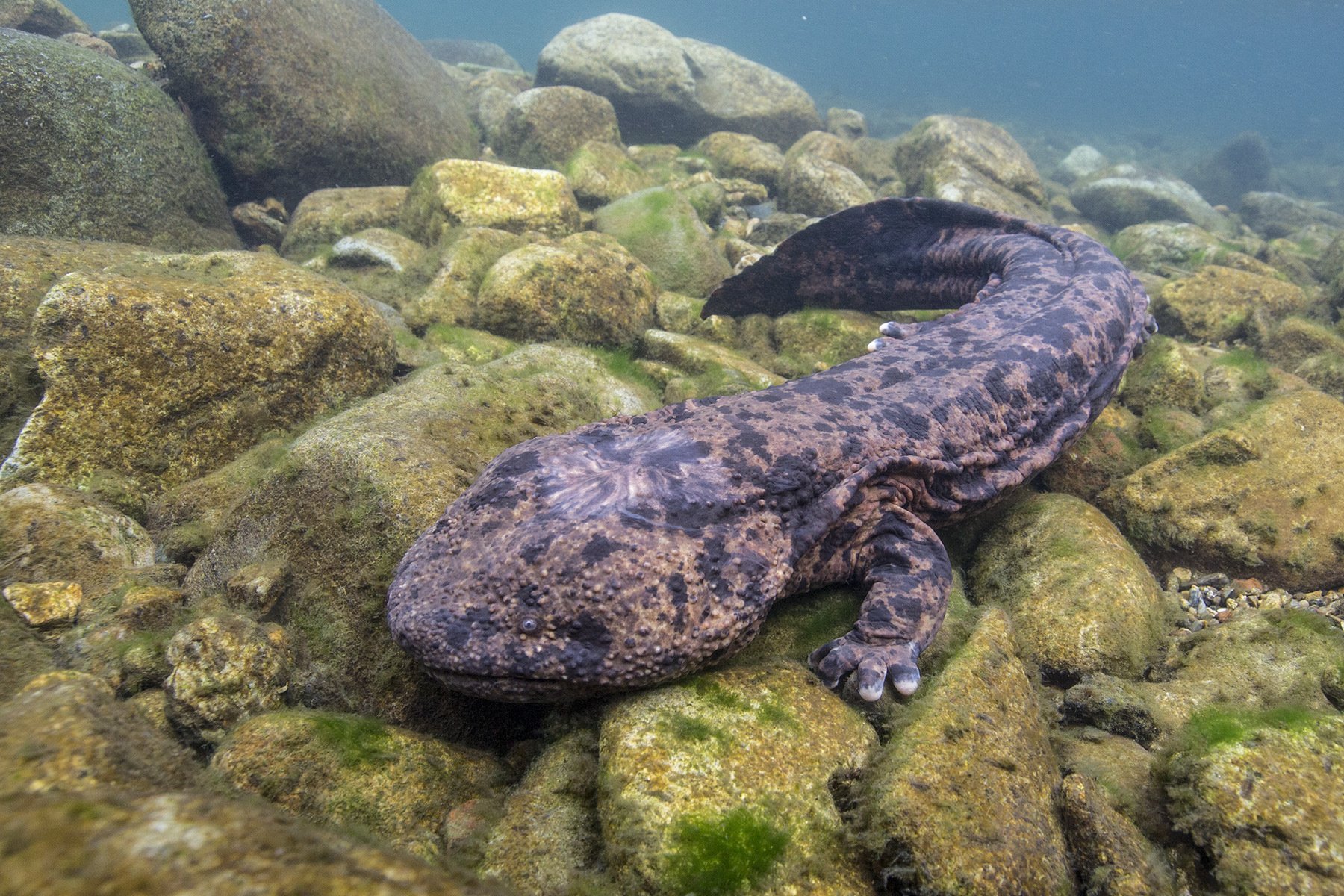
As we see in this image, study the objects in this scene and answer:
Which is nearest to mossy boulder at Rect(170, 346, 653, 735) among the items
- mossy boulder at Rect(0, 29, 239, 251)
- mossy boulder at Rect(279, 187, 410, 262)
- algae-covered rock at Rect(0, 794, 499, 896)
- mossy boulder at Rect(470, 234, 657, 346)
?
algae-covered rock at Rect(0, 794, 499, 896)

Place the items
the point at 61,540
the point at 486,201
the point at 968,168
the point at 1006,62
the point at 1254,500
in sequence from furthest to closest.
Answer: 1. the point at 1006,62
2. the point at 968,168
3. the point at 486,201
4. the point at 1254,500
5. the point at 61,540

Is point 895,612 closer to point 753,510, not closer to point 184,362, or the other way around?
point 753,510

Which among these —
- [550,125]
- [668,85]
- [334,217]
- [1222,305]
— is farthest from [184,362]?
[668,85]

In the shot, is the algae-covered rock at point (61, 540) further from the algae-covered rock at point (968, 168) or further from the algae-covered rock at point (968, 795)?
the algae-covered rock at point (968, 168)

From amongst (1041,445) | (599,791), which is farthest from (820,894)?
(1041,445)

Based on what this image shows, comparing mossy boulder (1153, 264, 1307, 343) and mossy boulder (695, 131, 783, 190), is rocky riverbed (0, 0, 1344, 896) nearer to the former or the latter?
mossy boulder (1153, 264, 1307, 343)

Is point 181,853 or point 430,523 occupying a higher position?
point 181,853
